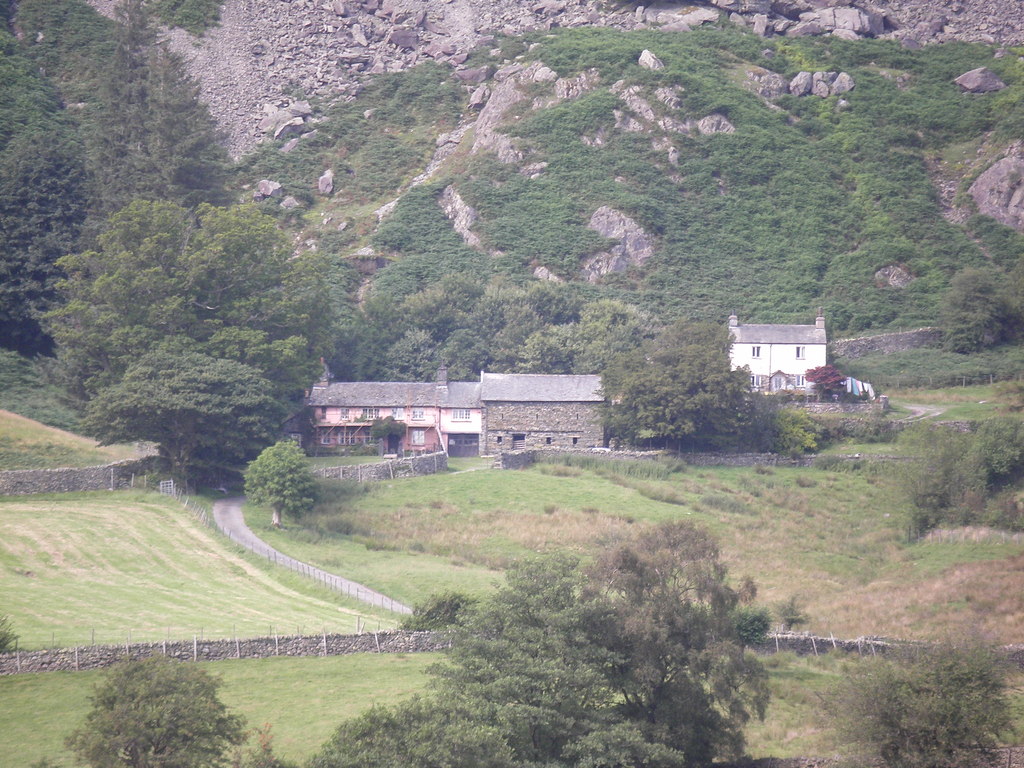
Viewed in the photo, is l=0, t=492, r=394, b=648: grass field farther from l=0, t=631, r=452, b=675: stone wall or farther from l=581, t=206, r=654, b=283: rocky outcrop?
l=581, t=206, r=654, b=283: rocky outcrop

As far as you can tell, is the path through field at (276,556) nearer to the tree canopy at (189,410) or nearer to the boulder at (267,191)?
the tree canopy at (189,410)

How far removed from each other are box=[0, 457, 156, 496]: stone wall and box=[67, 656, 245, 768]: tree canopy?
28314mm

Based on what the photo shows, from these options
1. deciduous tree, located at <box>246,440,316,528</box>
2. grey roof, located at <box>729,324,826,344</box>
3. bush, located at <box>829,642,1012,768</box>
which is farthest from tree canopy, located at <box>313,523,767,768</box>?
grey roof, located at <box>729,324,826,344</box>

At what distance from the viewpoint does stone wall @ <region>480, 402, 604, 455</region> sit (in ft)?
215

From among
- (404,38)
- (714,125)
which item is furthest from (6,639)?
(404,38)

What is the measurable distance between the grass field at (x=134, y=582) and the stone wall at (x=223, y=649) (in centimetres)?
99

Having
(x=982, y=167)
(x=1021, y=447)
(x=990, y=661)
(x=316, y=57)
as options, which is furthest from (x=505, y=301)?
(x=316, y=57)

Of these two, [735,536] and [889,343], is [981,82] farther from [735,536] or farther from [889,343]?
[735,536]

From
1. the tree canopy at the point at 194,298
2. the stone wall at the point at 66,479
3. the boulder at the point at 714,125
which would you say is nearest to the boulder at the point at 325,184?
the boulder at the point at 714,125

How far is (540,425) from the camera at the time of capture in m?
65.8

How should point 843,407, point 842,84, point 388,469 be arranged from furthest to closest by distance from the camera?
point 842,84
point 843,407
point 388,469

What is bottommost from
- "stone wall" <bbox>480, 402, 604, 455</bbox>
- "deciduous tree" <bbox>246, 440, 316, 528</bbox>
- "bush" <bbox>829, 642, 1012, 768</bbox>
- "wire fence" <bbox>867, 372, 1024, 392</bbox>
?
"bush" <bbox>829, 642, 1012, 768</bbox>

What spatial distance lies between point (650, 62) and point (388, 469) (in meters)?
66.5

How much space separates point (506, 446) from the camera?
217ft
